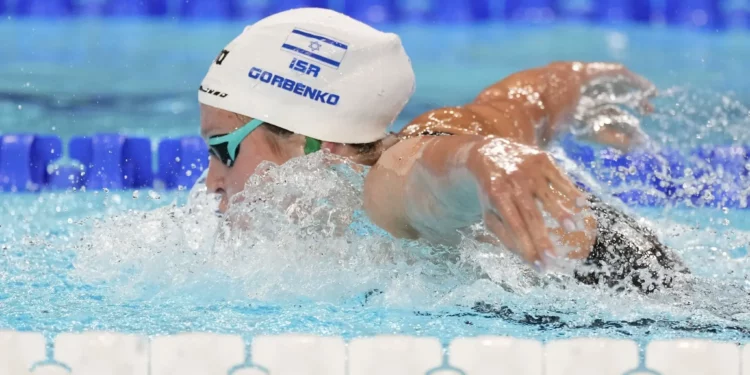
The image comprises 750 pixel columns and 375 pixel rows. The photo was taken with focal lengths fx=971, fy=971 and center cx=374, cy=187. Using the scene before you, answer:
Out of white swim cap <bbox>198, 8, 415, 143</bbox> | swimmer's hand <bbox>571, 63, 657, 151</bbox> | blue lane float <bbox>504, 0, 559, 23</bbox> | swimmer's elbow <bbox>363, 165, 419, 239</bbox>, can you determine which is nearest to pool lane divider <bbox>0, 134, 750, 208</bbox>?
swimmer's hand <bbox>571, 63, 657, 151</bbox>

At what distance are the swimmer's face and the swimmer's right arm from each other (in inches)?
10.0

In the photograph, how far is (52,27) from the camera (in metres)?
5.12

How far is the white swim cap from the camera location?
1869mm

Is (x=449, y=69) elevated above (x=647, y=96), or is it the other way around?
(x=449, y=69)

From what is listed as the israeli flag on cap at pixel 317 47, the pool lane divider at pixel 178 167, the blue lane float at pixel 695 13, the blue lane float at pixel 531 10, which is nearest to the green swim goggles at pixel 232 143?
the israeli flag on cap at pixel 317 47

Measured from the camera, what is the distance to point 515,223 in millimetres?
1099

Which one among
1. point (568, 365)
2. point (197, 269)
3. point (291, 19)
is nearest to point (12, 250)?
point (197, 269)

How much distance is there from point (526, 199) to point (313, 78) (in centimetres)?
85

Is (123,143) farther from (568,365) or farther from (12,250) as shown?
(568,365)

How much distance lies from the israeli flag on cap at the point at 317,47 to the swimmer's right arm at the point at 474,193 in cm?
32

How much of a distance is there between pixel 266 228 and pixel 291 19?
1.38 ft

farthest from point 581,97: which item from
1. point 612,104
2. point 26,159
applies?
point 26,159

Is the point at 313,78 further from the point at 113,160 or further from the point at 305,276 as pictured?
the point at 113,160

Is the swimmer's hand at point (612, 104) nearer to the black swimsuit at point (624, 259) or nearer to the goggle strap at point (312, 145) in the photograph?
the black swimsuit at point (624, 259)
